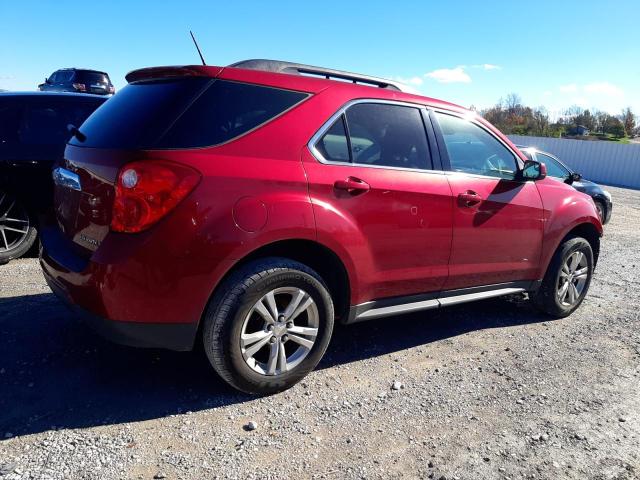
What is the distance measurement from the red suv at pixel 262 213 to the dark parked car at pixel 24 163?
2306 millimetres

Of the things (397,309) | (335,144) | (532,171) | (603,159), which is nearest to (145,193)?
(335,144)

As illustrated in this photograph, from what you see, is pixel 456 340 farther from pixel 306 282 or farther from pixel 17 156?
pixel 17 156

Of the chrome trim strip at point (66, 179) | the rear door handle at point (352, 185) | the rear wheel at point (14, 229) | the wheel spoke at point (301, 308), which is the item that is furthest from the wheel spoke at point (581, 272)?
the rear wheel at point (14, 229)

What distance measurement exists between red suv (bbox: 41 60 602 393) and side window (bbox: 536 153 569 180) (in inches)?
233

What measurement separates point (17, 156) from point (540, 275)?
5023 millimetres

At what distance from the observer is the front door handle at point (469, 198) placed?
144 inches

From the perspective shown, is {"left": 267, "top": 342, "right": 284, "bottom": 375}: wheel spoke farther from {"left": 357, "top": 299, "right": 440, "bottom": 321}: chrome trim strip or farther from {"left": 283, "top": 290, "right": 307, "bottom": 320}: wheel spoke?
{"left": 357, "top": 299, "right": 440, "bottom": 321}: chrome trim strip

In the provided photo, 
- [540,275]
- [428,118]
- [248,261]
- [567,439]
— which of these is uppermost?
[428,118]

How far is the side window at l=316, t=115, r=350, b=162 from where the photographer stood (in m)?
3.05

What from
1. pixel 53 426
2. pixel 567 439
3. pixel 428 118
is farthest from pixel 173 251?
pixel 567 439

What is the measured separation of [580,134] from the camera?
37.1 meters

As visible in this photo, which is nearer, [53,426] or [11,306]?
[53,426]

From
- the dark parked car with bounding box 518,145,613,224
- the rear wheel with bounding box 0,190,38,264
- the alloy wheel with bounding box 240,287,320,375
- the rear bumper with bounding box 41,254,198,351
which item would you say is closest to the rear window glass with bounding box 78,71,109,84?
the rear wheel with bounding box 0,190,38,264

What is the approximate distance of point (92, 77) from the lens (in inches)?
750
